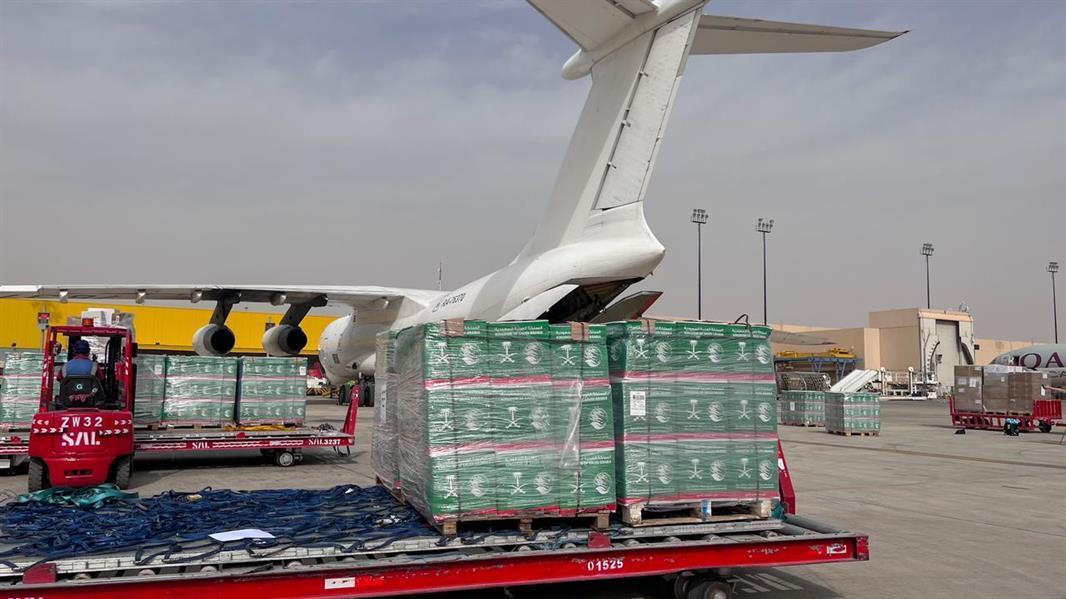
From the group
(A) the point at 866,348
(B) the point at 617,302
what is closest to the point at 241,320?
(B) the point at 617,302

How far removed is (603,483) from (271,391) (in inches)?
382

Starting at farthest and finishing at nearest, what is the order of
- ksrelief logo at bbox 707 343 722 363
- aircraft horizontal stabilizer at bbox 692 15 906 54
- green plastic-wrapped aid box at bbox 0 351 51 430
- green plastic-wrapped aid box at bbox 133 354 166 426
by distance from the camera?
green plastic-wrapped aid box at bbox 133 354 166 426, green plastic-wrapped aid box at bbox 0 351 51 430, aircraft horizontal stabilizer at bbox 692 15 906 54, ksrelief logo at bbox 707 343 722 363

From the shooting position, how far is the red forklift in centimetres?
872

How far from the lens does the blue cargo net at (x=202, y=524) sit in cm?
451

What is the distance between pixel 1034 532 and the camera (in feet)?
26.4

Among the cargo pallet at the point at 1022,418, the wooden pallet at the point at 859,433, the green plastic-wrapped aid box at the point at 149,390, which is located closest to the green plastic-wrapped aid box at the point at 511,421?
the green plastic-wrapped aid box at the point at 149,390

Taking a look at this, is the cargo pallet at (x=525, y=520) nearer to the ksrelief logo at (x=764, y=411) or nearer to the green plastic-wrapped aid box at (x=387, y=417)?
the green plastic-wrapped aid box at (x=387, y=417)

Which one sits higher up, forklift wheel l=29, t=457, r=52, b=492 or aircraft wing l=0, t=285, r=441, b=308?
aircraft wing l=0, t=285, r=441, b=308

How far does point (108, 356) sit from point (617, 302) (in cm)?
720

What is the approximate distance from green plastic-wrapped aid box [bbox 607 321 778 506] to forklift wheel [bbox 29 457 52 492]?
24.5 feet

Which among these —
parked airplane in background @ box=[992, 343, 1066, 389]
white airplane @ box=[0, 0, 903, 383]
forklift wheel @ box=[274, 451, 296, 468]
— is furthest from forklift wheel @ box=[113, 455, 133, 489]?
parked airplane in background @ box=[992, 343, 1066, 389]

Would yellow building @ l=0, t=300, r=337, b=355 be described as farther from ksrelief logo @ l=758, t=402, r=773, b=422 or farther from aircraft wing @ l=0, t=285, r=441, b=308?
ksrelief logo @ l=758, t=402, r=773, b=422

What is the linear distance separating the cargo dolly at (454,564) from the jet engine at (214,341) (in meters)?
14.3

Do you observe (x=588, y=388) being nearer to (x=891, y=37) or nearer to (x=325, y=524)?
(x=325, y=524)
